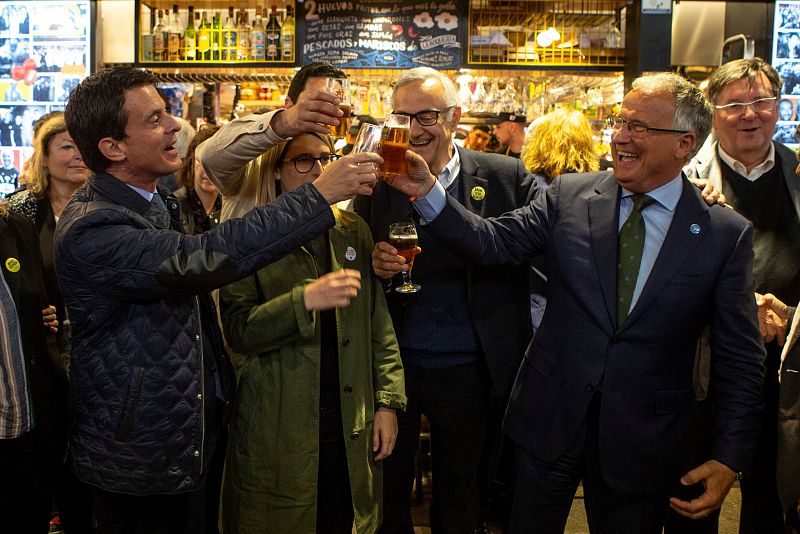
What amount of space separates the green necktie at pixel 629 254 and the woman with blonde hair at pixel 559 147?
1.57 meters

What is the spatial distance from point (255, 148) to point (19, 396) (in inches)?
45.7

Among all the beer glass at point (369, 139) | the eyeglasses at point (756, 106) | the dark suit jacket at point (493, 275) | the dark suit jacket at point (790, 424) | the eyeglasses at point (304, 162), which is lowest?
the dark suit jacket at point (790, 424)

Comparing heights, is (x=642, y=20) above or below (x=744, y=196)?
above

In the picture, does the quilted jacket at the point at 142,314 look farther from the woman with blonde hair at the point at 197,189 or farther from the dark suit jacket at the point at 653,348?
the woman with blonde hair at the point at 197,189

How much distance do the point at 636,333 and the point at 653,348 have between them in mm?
73

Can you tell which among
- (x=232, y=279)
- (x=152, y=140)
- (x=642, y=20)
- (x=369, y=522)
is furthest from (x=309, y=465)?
(x=642, y=20)

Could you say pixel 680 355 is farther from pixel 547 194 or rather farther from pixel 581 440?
pixel 547 194

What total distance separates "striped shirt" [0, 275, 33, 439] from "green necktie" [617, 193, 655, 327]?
1964 millimetres

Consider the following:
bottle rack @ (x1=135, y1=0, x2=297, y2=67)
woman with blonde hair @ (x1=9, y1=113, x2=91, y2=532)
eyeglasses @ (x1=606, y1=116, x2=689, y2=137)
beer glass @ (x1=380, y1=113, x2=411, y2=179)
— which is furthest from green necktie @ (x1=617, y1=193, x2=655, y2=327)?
bottle rack @ (x1=135, y1=0, x2=297, y2=67)

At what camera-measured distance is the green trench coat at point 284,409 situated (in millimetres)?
2451

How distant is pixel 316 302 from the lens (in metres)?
2.26

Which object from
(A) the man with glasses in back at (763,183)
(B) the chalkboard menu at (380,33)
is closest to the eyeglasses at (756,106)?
(A) the man with glasses in back at (763,183)

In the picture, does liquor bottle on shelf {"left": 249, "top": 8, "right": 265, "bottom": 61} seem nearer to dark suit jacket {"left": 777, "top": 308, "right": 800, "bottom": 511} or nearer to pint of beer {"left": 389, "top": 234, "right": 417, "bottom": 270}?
pint of beer {"left": 389, "top": 234, "right": 417, "bottom": 270}

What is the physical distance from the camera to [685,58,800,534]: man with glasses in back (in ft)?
9.93
